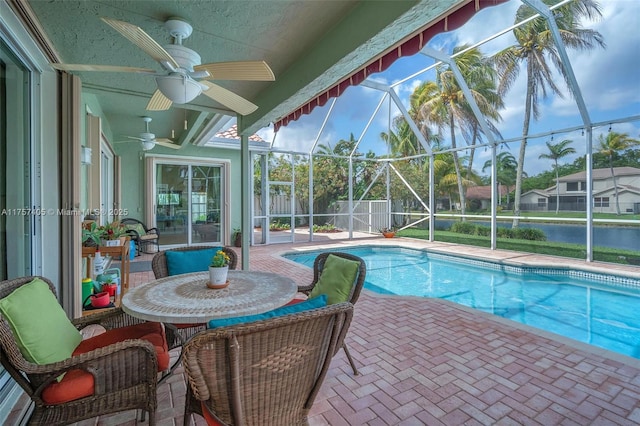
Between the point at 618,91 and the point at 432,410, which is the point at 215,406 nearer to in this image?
the point at 432,410

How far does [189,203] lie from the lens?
8.20 meters

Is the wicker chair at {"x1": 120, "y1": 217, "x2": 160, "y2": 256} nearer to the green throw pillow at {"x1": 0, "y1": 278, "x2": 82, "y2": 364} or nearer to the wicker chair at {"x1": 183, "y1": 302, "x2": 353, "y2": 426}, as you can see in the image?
the green throw pillow at {"x1": 0, "y1": 278, "x2": 82, "y2": 364}

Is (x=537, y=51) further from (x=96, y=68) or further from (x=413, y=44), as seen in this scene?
(x=96, y=68)

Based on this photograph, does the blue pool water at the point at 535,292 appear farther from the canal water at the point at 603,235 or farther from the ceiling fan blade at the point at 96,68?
the ceiling fan blade at the point at 96,68

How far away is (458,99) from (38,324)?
35.7ft

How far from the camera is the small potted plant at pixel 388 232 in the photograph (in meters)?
10.6

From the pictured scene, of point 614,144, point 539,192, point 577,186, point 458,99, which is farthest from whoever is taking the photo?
point 458,99

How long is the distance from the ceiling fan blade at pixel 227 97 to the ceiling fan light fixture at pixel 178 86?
3.9 inches

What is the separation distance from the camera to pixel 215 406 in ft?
3.80

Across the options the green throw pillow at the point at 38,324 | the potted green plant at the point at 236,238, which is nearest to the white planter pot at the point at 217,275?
the green throw pillow at the point at 38,324

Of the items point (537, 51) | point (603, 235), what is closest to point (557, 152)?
point (603, 235)

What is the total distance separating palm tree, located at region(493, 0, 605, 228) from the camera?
6051 millimetres

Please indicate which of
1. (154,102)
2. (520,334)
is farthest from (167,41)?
(520,334)

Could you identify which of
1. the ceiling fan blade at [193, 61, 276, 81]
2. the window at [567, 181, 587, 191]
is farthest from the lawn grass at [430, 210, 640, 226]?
the ceiling fan blade at [193, 61, 276, 81]
